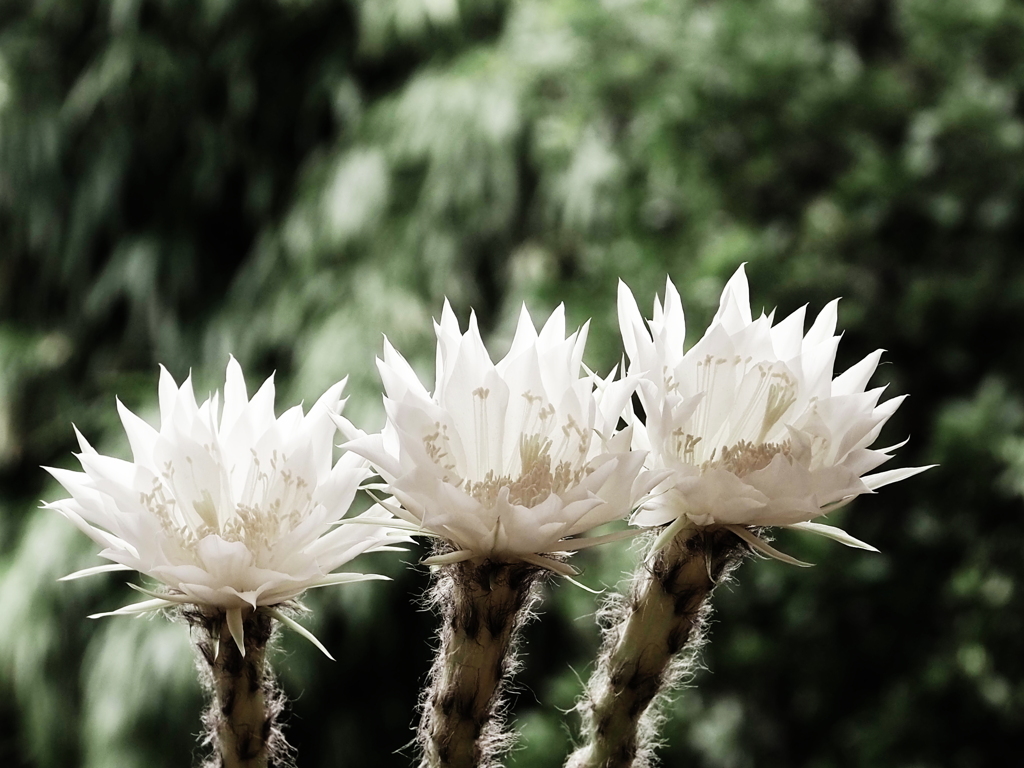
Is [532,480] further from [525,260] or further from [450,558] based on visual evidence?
[525,260]

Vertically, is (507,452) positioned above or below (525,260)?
above

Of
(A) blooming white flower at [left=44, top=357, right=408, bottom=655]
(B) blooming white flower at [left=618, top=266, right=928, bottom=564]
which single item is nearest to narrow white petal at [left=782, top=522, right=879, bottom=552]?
(B) blooming white flower at [left=618, top=266, right=928, bottom=564]

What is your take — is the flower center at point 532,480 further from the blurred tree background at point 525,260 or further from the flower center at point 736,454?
the blurred tree background at point 525,260

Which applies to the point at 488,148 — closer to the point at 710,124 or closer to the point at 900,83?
the point at 710,124

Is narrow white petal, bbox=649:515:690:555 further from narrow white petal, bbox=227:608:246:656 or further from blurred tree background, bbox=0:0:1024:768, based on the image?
blurred tree background, bbox=0:0:1024:768

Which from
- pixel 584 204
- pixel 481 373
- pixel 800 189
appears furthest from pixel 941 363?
pixel 481 373

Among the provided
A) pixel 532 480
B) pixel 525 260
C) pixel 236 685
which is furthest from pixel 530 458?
pixel 525 260

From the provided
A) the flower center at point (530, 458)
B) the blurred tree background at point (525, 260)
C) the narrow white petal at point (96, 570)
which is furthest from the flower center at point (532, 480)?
the blurred tree background at point (525, 260)
